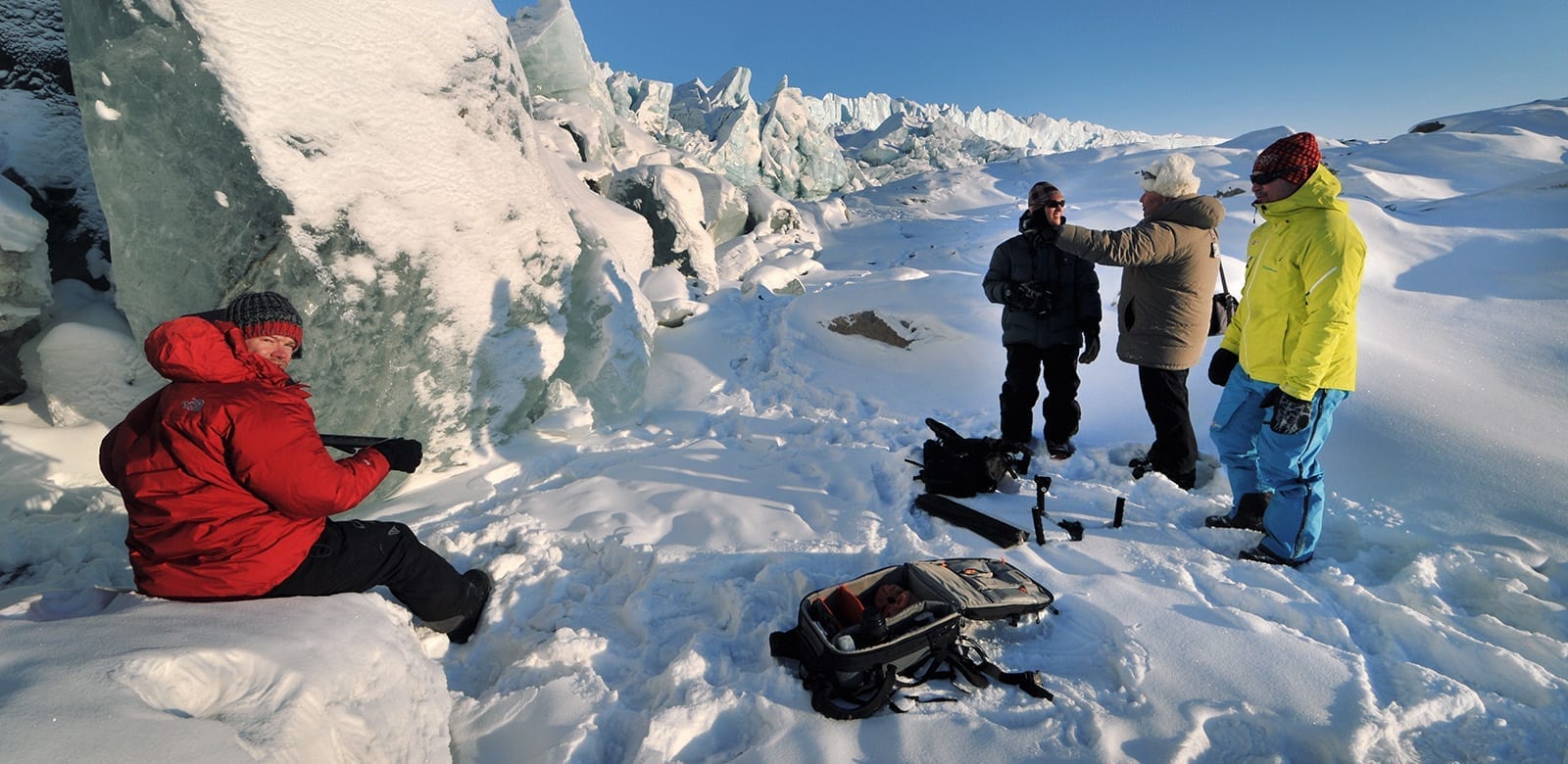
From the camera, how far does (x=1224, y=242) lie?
8719 millimetres

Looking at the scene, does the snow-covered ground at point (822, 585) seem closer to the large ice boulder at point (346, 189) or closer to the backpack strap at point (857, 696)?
the backpack strap at point (857, 696)

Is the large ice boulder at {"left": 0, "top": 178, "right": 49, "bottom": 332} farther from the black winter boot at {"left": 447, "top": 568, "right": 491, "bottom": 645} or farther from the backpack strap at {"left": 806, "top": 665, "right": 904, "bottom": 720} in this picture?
the backpack strap at {"left": 806, "top": 665, "right": 904, "bottom": 720}

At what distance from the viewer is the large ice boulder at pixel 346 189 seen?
327 cm

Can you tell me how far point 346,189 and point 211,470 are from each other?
2.19 meters

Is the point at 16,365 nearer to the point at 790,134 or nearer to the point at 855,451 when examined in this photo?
the point at 855,451

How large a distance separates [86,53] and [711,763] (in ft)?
15.3

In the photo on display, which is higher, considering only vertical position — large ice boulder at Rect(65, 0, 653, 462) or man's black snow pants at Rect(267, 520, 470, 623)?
large ice boulder at Rect(65, 0, 653, 462)

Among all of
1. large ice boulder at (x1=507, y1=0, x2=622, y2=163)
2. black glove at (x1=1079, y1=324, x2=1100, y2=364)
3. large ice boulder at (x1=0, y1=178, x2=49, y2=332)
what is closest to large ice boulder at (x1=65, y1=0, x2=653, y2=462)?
large ice boulder at (x1=0, y1=178, x2=49, y2=332)

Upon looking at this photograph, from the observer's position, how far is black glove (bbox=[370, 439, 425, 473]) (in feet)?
8.51

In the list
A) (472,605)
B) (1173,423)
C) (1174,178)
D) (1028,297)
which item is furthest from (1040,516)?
(472,605)

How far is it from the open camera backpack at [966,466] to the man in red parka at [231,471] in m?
2.89

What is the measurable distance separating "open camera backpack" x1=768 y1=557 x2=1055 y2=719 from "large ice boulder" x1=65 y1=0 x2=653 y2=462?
304cm

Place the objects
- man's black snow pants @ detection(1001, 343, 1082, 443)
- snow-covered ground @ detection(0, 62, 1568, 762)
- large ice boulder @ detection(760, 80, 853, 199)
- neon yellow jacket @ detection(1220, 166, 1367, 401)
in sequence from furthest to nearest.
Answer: large ice boulder @ detection(760, 80, 853, 199) < man's black snow pants @ detection(1001, 343, 1082, 443) < neon yellow jacket @ detection(1220, 166, 1367, 401) < snow-covered ground @ detection(0, 62, 1568, 762)

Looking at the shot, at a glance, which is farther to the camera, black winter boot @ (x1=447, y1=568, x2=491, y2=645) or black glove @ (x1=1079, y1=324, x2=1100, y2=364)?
black glove @ (x1=1079, y1=324, x2=1100, y2=364)
